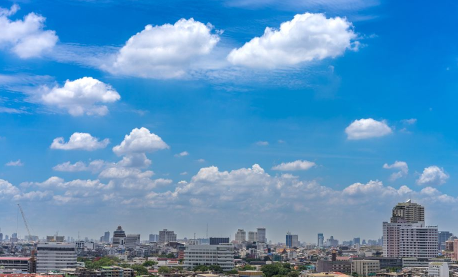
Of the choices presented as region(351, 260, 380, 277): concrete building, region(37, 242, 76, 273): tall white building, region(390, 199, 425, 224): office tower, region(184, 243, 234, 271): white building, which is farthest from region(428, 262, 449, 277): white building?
region(37, 242, 76, 273): tall white building

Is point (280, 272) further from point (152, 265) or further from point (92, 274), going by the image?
point (152, 265)

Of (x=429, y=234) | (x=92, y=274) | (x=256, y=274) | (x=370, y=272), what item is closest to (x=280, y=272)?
(x=256, y=274)

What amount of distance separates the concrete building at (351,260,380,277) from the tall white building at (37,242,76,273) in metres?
54.3

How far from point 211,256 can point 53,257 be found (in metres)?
30.3

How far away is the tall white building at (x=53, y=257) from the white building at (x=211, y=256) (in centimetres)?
2411

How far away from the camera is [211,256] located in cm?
12888

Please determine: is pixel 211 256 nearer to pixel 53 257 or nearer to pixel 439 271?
pixel 53 257

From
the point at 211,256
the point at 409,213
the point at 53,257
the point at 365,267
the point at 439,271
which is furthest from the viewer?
the point at 409,213

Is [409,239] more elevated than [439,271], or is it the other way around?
[409,239]

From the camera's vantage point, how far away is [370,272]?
127m

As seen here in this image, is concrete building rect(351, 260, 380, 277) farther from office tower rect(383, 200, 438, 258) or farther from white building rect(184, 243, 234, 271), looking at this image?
office tower rect(383, 200, 438, 258)

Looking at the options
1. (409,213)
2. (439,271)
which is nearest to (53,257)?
(439,271)

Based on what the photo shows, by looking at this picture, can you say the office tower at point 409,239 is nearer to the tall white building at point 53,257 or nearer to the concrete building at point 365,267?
the concrete building at point 365,267

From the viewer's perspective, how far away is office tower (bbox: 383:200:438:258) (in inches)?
6161
